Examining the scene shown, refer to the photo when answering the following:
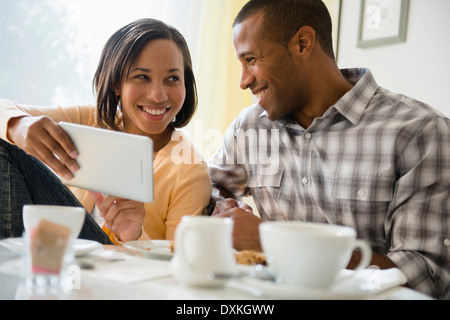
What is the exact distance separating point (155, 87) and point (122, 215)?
19.6 inches

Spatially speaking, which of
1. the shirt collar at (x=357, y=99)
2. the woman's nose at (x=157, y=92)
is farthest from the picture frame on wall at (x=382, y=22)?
the woman's nose at (x=157, y=92)

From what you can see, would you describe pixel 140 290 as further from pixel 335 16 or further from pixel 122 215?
pixel 335 16

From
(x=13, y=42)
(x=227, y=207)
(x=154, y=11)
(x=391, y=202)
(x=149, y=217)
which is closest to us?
(x=391, y=202)

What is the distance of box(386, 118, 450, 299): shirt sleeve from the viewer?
116 centimetres

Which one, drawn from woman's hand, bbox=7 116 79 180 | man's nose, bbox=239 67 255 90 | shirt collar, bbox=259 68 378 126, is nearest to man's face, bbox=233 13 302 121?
man's nose, bbox=239 67 255 90

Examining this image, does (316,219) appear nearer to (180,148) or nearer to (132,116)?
(180,148)

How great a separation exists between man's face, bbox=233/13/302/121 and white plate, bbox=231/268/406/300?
881 mm

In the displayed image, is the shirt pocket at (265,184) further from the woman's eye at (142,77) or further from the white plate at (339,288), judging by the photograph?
the white plate at (339,288)

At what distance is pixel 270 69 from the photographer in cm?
153

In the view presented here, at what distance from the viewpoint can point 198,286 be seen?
62cm

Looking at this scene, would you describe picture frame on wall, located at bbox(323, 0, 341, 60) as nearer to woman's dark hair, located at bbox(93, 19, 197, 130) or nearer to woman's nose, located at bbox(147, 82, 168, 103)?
woman's dark hair, located at bbox(93, 19, 197, 130)

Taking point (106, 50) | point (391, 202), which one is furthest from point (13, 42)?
point (391, 202)

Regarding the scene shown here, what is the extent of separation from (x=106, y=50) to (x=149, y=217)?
604 mm

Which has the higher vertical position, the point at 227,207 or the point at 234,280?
the point at 234,280
